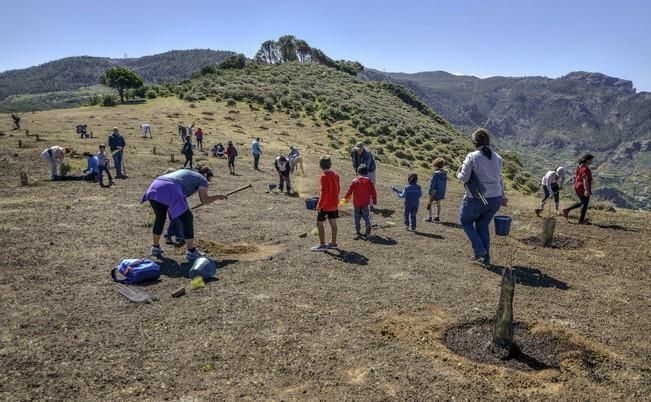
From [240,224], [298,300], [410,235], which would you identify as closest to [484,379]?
[298,300]

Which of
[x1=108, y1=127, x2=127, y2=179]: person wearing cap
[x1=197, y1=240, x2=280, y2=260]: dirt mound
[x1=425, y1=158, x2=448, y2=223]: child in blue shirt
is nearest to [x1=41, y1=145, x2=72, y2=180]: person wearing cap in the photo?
[x1=108, y1=127, x2=127, y2=179]: person wearing cap

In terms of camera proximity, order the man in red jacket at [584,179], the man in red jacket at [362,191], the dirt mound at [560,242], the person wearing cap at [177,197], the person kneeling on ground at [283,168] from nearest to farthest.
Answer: the person wearing cap at [177,197] → the man in red jacket at [362,191] → the dirt mound at [560,242] → the man in red jacket at [584,179] → the person kneeling on ground at [283,168]

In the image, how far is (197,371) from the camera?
5043 mm

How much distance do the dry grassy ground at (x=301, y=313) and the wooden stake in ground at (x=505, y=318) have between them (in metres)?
0.41

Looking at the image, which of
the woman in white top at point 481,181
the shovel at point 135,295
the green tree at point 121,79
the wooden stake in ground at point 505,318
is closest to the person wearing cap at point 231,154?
the shovel at point 135,295

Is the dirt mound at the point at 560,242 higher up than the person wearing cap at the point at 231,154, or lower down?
lower down

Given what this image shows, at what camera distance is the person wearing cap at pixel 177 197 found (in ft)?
26.3

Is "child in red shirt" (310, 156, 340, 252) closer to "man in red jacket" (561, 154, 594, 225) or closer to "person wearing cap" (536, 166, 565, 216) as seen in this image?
"man in red jacket" (561, 154, 594, 225)

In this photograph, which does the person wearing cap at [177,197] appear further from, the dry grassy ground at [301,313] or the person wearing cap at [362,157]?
the person wearing cap at [362,157]

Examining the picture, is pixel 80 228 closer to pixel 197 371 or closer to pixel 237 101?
pixel 197 371

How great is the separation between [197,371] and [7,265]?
16.8 ft

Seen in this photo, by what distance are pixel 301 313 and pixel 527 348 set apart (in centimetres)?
279

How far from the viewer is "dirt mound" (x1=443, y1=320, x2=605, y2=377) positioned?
527 centimetres

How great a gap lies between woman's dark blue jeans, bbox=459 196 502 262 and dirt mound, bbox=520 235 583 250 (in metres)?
3.49
